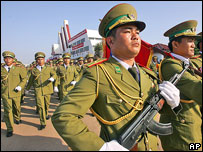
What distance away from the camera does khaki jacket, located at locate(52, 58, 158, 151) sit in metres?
1.07

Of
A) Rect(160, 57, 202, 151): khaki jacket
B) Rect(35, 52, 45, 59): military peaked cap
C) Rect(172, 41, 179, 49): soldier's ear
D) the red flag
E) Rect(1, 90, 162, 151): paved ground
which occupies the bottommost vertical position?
Rect(1, 90, 162, 151): paved ground

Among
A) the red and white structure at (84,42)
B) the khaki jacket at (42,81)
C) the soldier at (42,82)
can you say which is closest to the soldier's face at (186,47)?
the soldier at (42,82)

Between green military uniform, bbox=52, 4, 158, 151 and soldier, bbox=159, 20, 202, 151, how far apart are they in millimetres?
616

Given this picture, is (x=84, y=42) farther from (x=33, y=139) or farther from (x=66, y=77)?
(x=33, y=139)

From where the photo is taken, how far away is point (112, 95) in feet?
4.22

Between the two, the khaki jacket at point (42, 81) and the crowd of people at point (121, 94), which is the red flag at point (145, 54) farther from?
the khaki jacket at point (42, 81)

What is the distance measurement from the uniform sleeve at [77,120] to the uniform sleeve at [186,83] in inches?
49.5

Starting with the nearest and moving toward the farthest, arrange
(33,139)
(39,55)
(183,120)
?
(183,120)
(33,139)
(39,55)

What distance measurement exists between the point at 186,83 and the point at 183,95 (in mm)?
334

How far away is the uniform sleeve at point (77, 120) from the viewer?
41.6 inches

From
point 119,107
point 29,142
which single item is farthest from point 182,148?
point 29,142

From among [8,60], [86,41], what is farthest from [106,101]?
[86,41]

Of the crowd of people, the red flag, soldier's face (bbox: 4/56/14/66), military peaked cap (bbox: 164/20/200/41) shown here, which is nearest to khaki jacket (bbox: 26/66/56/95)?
soldier's face (bbox: 4/56/14/66)

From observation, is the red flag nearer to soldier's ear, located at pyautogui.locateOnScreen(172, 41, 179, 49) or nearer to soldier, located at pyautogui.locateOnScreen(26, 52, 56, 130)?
soldier's ear, located at pyautogui.locateOnScreen(172, 41, 179, 49)
